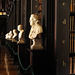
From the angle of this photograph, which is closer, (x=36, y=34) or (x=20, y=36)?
(x=36, y=34)

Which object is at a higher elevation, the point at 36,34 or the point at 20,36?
the point at 36,34

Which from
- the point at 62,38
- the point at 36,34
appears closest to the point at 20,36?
the point at 36,34

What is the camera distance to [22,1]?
7.14 m

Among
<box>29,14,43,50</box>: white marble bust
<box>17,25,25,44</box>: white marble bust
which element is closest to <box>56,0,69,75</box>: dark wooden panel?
<box>29,14,43,50</box>: white marble bust

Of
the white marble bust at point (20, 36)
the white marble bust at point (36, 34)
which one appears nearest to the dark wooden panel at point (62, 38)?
the white marble bust at point (36, 34)

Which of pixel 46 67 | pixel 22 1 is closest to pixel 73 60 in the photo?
pixel 46 67

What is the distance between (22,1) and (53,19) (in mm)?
4010

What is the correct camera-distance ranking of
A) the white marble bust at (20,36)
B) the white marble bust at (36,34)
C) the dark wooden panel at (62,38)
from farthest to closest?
the white marble bust at (20,36) → the white marble bust at (36,34) → the dark wooden panel at (62,38)

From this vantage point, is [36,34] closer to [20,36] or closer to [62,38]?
[62,38]

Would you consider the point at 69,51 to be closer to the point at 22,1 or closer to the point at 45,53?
the point at 45,53

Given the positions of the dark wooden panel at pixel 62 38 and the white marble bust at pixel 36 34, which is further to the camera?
the white marble bust at pixel 36 34

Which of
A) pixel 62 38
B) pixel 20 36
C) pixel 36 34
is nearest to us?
pixel 62 38

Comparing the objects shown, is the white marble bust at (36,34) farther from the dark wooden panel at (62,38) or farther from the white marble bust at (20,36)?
the white marble bust at (20,36)

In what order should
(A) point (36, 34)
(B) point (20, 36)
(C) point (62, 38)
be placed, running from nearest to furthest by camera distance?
(C) point (62, 38) → (A) point (36, 34) → (B) point (20, 36)
